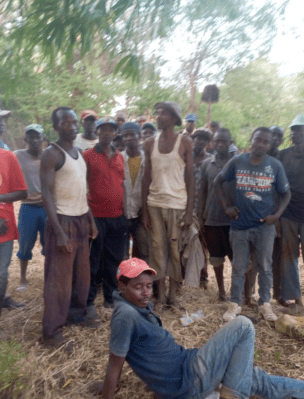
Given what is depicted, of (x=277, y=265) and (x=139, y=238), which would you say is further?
(x=277, y=265)

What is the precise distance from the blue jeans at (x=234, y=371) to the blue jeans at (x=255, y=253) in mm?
1327

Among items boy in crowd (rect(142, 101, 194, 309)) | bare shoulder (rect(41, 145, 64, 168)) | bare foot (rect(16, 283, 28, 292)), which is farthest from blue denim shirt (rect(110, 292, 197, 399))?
bare foot (rect(16, 283, 28, 292))

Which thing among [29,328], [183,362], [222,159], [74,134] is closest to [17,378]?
[29,328]

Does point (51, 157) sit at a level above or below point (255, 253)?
above

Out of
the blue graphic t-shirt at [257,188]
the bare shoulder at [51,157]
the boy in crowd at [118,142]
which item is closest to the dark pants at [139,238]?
the blue graphic t-shirt at [257,188]

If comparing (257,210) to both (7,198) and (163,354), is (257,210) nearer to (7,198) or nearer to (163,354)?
(163,354)

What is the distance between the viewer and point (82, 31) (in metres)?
2.07

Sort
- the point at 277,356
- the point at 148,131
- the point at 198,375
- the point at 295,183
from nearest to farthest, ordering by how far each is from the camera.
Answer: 1. the point at 198,375
2. the point at 277,356
3. the point at 295,183
4. the point at 148,131

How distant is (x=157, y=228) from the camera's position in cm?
394

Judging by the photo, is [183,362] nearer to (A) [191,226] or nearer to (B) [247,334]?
(B) [247,334]

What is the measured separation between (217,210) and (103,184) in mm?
1271

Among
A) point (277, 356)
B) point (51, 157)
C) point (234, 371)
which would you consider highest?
point (51, 157)

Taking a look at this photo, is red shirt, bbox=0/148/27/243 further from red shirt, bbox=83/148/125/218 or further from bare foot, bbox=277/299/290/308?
bare foot, bbox=277/299/290/308

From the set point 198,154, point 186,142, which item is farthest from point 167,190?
point 198,154
